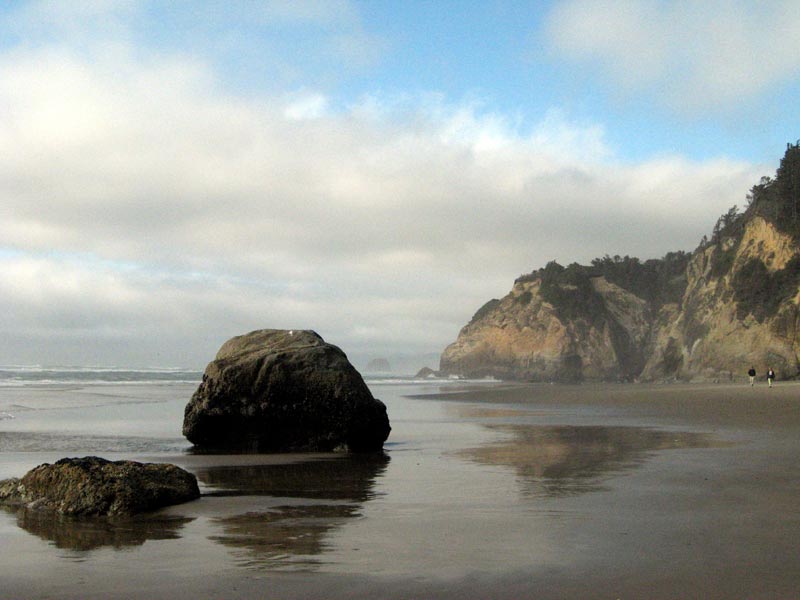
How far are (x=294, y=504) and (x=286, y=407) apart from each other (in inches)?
260

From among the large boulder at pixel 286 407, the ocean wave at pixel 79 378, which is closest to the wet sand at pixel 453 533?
the large boulder at pixel 286 407

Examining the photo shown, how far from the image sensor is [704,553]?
597 centimetres

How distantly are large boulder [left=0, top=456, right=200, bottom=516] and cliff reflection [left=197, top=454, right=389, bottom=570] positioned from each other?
3.07ft

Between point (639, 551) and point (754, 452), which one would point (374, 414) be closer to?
point (754, 452)

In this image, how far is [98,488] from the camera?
8.01 meters

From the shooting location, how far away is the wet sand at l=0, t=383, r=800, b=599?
17.2 feet

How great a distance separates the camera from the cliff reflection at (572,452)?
9.98 m

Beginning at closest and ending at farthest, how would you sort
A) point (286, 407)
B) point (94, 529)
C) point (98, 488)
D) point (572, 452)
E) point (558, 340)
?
point (94, 529), point (98, 488), point (572, 452), point (286, 407), point (558, 340)

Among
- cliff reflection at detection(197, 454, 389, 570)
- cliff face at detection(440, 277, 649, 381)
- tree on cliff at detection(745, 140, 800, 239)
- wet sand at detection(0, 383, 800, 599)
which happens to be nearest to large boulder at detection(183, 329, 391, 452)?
cliff reflection at detection(197, 454, 389, 570)

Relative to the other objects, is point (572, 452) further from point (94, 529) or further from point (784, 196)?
point (784, 196)

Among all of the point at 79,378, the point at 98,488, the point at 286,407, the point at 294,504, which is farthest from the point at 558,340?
the point at 98,488

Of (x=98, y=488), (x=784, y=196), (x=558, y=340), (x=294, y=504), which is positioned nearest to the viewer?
(x=98, y=488)

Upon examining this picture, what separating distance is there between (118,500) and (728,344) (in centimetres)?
5253

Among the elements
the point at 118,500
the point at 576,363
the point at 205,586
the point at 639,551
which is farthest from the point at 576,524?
the point at 576,363
